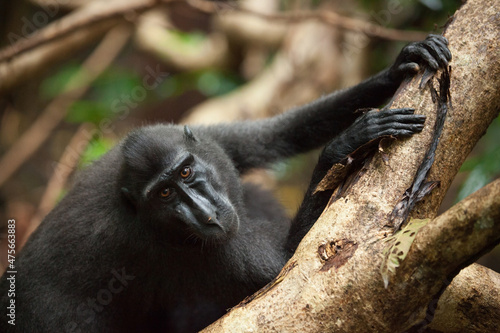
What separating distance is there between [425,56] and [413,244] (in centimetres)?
147

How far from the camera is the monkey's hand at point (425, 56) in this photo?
315 centimetres

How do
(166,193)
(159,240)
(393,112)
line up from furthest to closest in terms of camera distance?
(159,240) < (166,193) < (393,112)

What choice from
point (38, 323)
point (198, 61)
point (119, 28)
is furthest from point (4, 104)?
point (38, 323)

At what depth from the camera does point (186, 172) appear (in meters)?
3.83

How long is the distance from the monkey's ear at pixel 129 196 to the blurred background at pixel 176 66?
2557 millimetres

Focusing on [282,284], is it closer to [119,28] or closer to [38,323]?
[38,323]

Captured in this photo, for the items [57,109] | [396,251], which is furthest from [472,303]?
[57,109]

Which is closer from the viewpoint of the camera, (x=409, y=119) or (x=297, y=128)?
(x=409, y=119)

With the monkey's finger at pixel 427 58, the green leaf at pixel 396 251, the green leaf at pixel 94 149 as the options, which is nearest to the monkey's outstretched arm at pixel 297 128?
the monkey's finger at pixel 427 58

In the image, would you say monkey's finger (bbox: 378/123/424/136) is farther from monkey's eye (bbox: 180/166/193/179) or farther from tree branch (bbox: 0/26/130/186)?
tree branch (bbox: 0/26/130/186)

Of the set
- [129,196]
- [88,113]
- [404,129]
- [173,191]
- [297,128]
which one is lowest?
[404,129]

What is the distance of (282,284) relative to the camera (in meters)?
2.81

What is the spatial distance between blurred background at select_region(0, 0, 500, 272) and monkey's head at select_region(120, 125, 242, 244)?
246cm

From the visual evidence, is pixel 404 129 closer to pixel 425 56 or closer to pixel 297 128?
pixel 425 56
